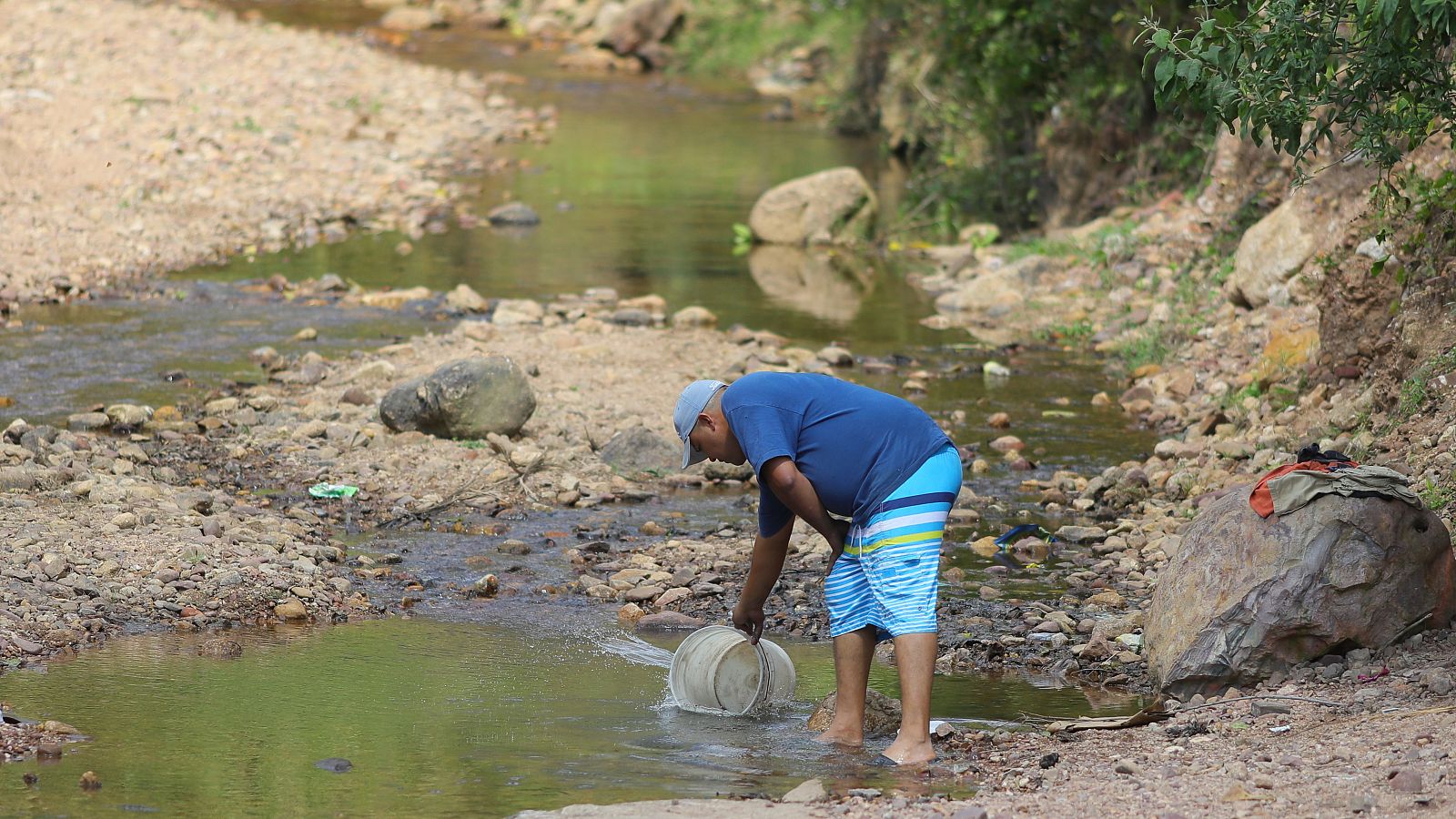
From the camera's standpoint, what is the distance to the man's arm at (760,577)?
5.08 m

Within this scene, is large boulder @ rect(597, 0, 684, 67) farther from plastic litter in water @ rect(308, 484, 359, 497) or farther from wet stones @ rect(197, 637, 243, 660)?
wet stones @ rect(197, 637, 243, 660)

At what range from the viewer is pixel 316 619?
21.0ft

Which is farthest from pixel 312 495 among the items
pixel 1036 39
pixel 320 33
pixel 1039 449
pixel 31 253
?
pixel 320 33

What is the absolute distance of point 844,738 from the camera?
516 centimetres

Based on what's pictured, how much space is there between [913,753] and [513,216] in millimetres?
12634

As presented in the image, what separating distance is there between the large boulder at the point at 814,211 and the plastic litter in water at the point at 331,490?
29.3 feet

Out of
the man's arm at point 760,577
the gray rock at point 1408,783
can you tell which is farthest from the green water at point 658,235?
the gray rock at point 1408,783

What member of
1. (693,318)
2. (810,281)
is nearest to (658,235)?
(810,281)

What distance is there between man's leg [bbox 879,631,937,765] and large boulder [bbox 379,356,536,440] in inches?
173

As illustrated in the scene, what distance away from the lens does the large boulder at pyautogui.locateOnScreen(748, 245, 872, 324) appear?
45.1 ft

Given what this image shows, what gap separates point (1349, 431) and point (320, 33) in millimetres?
24497

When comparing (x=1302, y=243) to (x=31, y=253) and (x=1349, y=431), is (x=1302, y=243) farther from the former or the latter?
(x=31, y=253)

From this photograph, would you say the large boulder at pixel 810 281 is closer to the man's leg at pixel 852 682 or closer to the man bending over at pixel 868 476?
the man's leg at pixel 852 682

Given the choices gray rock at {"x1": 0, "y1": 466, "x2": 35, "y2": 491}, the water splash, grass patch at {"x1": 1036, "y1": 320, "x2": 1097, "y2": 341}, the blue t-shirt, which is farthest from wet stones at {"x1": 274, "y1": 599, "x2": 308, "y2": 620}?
grass patch at {"x1": 1036, "y1": 320, "x2": 1097, "y2": 341}
